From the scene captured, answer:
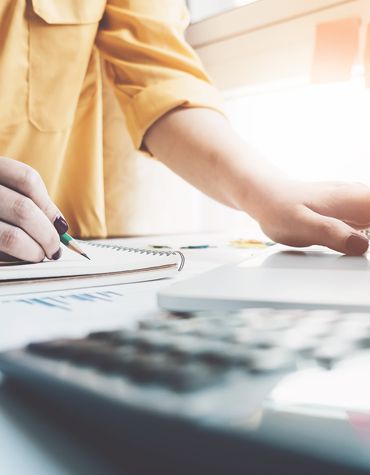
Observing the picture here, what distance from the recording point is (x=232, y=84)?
127cm

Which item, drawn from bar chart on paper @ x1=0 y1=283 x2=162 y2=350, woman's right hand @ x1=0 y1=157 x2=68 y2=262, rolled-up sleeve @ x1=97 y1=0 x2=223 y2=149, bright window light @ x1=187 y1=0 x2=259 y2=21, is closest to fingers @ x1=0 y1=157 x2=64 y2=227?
woman's right hand @ x1=0 y1=157 x2=68 y2=262

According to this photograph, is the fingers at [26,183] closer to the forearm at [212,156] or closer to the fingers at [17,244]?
the fingers at [17,244]

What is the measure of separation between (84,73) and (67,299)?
80 centimetres

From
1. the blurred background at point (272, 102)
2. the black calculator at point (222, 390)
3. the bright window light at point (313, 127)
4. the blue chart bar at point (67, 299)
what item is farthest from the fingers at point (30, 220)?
the bright window light at point (313, 127)

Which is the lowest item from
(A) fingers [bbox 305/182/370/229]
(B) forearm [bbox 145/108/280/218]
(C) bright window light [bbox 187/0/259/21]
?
(A) fingers [bbox 305/182/370/229]

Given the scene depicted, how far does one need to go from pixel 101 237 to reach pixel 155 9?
0.47 m

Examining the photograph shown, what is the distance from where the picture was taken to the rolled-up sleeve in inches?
33.5

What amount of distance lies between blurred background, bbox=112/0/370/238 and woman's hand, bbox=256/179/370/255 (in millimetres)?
394

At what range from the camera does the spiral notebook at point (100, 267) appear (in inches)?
14.6

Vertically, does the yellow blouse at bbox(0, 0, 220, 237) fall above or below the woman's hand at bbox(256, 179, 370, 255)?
above

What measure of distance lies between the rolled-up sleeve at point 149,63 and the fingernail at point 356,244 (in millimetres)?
413

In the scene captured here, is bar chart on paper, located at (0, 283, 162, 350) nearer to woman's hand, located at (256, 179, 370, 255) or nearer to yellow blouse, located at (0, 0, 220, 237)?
woman's hand, located at (256, 179, 370, 255)

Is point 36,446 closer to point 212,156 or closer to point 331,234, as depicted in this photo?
point 331,234

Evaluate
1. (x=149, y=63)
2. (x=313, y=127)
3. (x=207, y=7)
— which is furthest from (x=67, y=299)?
(x=207, y=7)
